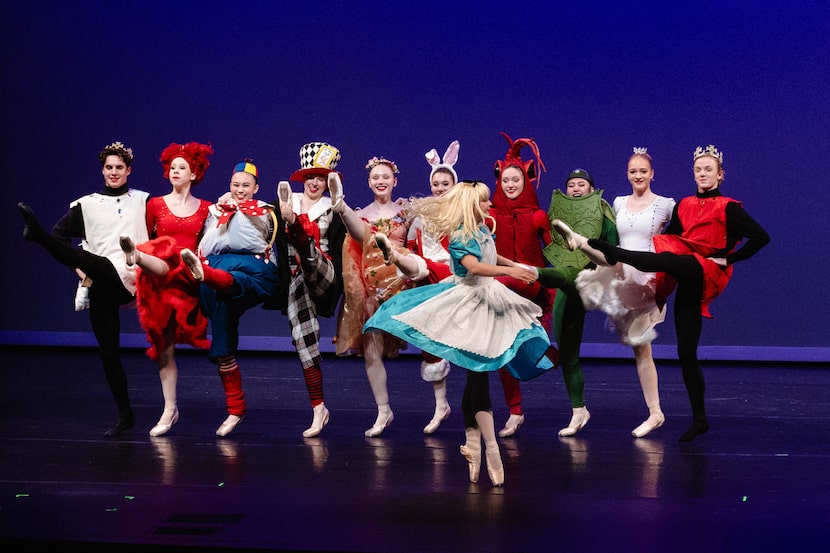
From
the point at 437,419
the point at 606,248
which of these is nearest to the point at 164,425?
the point at 437,419

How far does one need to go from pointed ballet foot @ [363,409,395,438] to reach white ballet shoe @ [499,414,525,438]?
568 mm

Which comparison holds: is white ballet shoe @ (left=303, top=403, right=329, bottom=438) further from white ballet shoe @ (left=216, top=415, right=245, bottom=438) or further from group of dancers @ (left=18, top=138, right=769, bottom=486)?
white ballet shoe @ (left=216, top=415, right=245, bottom=438)

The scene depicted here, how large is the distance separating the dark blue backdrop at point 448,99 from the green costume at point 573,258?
9.03 feet

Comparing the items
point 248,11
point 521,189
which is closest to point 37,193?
point 248,11

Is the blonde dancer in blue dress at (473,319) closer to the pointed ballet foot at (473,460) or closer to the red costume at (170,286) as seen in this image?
the pointed ballet foot at (473,460)

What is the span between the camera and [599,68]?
7645 millimetres

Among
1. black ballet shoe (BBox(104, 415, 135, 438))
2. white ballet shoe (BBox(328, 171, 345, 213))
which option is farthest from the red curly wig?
black ballet shoe (BBox(104, 415, 135, 438))

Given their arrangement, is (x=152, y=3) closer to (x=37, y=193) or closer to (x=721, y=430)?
(x=37, y=193)

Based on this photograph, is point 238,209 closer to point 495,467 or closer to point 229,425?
point 229,425

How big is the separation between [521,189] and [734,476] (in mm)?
1784

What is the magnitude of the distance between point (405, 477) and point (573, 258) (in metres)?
1.60

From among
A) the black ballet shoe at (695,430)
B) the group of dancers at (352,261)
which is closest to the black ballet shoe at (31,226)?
the group of dancers at (352,261)

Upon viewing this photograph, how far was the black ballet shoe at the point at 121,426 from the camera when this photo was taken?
485 centimetres

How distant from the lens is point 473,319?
3.88 meters
